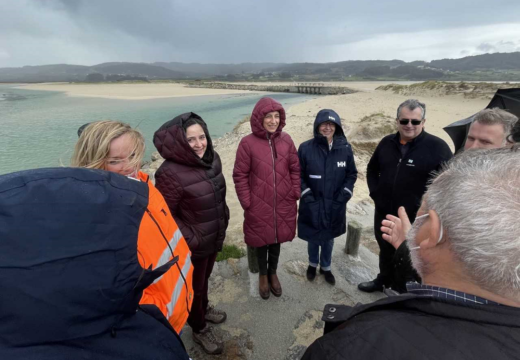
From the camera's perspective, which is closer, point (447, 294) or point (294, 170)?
point (447, 294)

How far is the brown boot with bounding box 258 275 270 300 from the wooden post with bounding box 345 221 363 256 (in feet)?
4.61

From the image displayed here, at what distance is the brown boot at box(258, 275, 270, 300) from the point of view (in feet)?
10.2

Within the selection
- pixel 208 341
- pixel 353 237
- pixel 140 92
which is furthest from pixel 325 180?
pixel 140 92

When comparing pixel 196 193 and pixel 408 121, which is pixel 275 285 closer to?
pixel 196 193

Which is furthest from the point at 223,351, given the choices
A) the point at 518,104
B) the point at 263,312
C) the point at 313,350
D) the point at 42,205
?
the point at 518,104

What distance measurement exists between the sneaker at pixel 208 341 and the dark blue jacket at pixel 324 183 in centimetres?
150

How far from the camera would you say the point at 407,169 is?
2.77m

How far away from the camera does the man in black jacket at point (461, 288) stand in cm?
69

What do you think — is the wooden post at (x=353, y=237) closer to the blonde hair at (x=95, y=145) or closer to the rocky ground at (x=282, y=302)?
the rocky ground at (x=282, y=302)

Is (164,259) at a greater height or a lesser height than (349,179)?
greater

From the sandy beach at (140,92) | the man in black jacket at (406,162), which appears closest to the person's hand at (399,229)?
the man in black jacket at (406,162)

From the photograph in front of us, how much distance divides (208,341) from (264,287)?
0.90 m

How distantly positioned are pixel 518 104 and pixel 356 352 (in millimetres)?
3646

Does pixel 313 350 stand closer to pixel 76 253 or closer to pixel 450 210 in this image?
pixel 450 210
